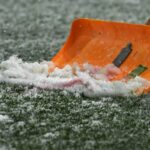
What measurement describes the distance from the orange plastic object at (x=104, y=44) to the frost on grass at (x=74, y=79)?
0.56ft

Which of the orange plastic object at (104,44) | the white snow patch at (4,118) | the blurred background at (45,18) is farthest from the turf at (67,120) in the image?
the orange plastic object at (104,44)

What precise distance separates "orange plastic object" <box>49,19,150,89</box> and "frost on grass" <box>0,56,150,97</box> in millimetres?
172

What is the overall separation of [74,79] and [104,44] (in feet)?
2.75

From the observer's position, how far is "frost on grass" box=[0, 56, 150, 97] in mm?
4586

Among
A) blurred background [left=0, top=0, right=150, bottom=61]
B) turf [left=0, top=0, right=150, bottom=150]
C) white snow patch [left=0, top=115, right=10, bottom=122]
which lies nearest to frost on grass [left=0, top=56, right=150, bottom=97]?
turf [left=0, top=0, right=150, bottom=150]

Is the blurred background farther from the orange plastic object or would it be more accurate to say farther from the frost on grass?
the frost on grass

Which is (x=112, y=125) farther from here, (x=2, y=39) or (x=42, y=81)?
(x=2, y=39)

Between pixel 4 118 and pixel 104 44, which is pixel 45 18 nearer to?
pixel 104 44

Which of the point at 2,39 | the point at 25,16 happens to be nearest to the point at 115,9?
the point at 25,16

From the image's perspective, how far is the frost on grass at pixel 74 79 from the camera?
4586 millimetres

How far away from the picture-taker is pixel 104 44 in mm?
5484

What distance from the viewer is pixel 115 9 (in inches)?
421

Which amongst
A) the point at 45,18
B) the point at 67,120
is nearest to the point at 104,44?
the point at 67,120

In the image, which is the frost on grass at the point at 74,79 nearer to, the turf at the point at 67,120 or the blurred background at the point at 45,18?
the turf at the point at 67,120
